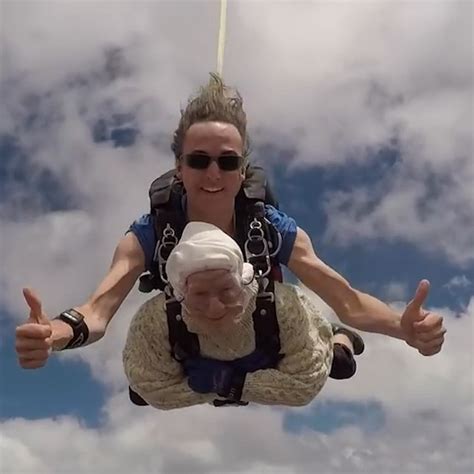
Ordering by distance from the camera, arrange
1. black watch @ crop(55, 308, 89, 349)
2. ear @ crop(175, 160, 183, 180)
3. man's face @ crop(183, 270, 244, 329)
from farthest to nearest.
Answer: ear @ crop(175, 160, 183, 180)
black watch @ crop(55, 308, 89, 349)
man's face @ crop(183, 270, 244, 329)

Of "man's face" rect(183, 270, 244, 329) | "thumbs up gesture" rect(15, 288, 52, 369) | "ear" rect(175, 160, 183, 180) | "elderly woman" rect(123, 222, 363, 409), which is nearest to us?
"thumbs up gesture" rect(15, 288, 52, 369)

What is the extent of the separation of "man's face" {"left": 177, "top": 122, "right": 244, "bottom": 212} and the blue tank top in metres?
0.35

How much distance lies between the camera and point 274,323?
513cm

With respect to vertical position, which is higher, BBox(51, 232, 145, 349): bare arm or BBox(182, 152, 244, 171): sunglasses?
BBox(182, 152, 244, 171): sunglasses

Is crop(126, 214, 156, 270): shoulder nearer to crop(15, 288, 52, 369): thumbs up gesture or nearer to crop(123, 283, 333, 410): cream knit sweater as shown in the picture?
crop(123, 283, 333, 410): cream knit sweater

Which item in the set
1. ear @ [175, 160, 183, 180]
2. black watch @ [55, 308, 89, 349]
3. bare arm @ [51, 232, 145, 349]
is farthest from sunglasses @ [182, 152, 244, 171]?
black watch @ [55, 308, 89, 349]

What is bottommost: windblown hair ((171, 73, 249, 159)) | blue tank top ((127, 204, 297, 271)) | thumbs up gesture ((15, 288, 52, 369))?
thumbs up gesture ((15, 288, 52, 369))

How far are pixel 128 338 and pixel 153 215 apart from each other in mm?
737

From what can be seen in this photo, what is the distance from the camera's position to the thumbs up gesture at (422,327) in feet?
16.5

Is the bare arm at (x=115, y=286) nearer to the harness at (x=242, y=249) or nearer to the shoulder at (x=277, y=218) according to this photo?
the harness at (x=242, y=249)

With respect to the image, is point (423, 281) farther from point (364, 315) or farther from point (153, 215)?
point (153, 215)

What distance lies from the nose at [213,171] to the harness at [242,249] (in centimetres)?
36

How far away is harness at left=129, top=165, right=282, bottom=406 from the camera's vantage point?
5.10 meters

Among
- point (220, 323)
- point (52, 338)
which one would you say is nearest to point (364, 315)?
point (220, 323)
